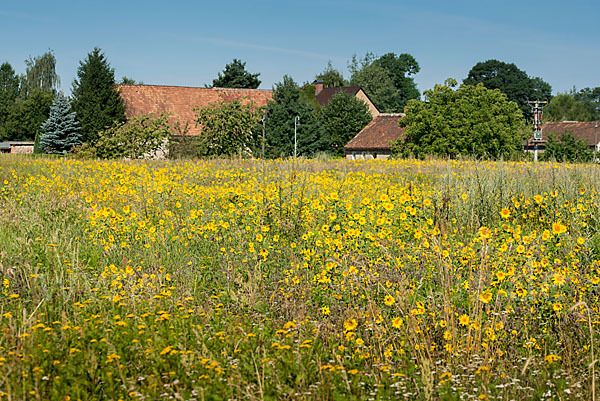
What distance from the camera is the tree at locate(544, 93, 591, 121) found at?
93.7 meters

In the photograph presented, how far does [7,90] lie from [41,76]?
622cm

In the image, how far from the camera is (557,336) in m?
3.82

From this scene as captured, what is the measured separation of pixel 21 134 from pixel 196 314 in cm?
8143

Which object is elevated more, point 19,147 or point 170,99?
point 170,99

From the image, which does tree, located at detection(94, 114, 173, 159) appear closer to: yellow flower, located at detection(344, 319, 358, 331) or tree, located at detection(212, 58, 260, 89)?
yellow flower, located at detection(344, 319, 358, 331)

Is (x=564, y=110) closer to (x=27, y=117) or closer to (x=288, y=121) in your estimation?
(x=288, y=121)

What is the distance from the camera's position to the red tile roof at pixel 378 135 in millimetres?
50125

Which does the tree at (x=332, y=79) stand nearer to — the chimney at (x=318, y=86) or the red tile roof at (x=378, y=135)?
the chimney at (x=318, y=86)

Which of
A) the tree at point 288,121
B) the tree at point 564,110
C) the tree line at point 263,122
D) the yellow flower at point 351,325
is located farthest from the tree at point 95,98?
the tree at point 564,110

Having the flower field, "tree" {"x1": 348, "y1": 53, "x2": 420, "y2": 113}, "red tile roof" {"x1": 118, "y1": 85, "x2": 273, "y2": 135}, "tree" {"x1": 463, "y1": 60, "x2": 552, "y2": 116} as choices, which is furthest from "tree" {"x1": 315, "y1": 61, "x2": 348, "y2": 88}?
the flower field

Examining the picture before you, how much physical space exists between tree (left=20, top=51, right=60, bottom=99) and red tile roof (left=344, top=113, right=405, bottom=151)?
5019 centimetres

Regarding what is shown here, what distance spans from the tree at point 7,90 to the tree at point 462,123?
2407 inches

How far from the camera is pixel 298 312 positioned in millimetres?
4098

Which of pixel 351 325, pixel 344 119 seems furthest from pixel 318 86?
pixel 351 325
